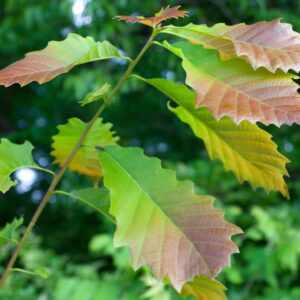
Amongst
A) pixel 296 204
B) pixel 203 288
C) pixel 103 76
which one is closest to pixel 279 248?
pixel 296 204

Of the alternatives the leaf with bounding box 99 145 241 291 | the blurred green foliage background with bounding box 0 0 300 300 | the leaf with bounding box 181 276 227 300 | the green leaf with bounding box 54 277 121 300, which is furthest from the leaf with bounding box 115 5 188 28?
the green leaf with bounding box 54 277 121 300

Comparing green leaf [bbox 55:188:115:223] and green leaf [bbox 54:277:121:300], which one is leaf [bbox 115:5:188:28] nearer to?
green leaf [bbox 55:188:115:223]

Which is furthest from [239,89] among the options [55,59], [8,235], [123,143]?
[123,143]

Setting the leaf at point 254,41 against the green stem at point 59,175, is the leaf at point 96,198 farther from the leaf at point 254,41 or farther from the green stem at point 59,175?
the leaf at point 254,41

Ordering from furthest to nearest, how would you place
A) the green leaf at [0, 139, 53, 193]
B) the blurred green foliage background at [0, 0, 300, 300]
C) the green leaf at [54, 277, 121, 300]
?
the blurred green foliage background at [0, 0, 300, 300]
the green leaf at [54, 277, 121, 300]
the green leaf at [0, 139, 53, 193]

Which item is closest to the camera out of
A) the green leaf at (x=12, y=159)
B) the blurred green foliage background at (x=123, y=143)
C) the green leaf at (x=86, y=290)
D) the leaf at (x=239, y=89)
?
the leaf at (x=239, y=89)

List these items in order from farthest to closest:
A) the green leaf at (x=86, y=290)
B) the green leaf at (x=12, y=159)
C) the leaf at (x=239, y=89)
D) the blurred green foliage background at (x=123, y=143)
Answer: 1. the blurred green foliage background at (x=123, y=143)
2. the green leaf at (x=86, y=290)
3. the green leaf at (x=12, y=159)
4. the leaf at (x=239, y=89)

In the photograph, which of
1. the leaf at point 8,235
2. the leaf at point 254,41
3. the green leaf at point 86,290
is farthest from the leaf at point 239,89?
the green leaf at point 86,290
